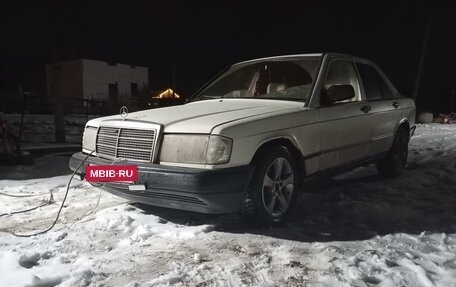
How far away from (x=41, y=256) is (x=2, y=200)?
2.12 metres

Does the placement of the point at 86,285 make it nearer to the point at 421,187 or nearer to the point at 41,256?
the point at 41,256

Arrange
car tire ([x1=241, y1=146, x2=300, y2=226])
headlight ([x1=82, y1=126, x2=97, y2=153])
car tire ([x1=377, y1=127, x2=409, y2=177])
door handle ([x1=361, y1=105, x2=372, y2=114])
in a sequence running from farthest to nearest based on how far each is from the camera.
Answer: car tire ([x1=377, y1=127, x2=409, y2=177])
door handle ([x1=361, y1=105, x2=372, y2=114])
headlight ([x1=82, y1=126, x2=97, y2=153])
car tire ([x1=241, y1=146, x2=300, y2=226])

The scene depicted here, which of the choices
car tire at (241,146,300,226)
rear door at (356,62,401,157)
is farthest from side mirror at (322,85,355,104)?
rear door at (356,62,401,157)

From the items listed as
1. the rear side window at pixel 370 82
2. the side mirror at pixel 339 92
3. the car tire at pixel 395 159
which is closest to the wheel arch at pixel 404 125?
the car tire at pixel 395 159

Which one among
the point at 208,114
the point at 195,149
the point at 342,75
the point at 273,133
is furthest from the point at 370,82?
the point at 195,149

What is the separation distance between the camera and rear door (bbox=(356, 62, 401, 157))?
5.12 m

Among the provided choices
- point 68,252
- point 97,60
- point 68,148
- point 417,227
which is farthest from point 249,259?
point 97,60

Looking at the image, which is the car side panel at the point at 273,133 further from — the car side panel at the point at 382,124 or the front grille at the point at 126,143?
the car side panel at the point at 382,124

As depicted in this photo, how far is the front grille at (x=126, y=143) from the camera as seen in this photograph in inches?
137

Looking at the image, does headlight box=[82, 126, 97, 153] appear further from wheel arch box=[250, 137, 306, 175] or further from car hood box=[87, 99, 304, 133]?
wheel arch box=[250, 137, 306, 175]

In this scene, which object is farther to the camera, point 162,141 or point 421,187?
point 421,187

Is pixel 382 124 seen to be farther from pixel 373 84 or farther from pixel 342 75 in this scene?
pixel 342 75

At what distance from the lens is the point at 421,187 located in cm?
528

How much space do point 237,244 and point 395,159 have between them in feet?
11.2
